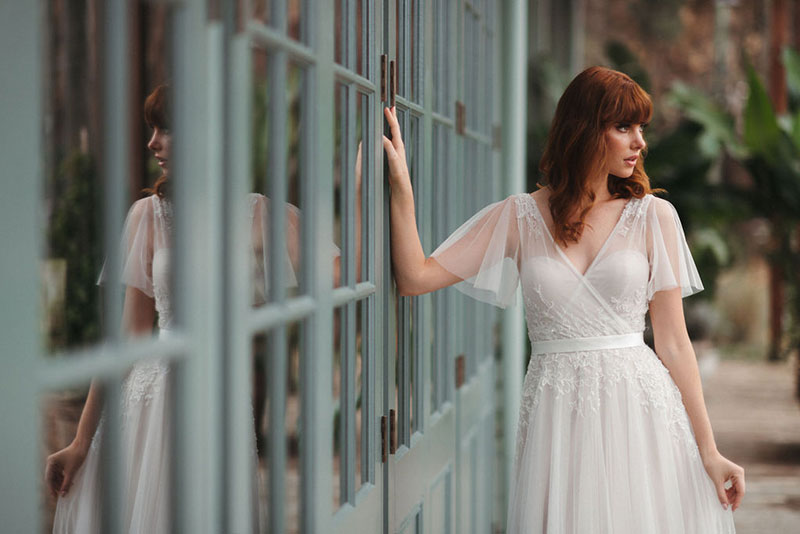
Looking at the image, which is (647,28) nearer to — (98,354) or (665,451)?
(665,451)

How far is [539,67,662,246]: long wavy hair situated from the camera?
1.99 metres

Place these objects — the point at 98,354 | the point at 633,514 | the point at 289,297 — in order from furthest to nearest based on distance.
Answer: the point at 633,514
the point at 289,297
the point at 98,354

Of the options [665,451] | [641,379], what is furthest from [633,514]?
[641,379]

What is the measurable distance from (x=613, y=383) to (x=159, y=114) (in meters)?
1.12

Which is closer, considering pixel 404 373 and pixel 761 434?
pixel 404 373

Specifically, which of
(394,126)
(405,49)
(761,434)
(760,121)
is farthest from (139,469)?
(761,434)

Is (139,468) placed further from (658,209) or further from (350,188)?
(658,209)

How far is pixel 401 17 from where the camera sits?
2031mm

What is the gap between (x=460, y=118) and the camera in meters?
2.70

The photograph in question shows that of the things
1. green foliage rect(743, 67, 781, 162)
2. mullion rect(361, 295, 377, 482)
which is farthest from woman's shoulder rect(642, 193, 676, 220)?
green foliage rect(743, 67, 781, 162)

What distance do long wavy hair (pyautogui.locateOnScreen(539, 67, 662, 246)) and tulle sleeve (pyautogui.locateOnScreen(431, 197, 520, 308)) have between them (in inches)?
4.3

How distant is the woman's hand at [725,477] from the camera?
197 centimetres

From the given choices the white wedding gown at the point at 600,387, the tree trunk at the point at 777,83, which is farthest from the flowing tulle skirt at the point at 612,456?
the tree trunk at the point at 777,83

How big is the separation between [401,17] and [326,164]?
70cm
